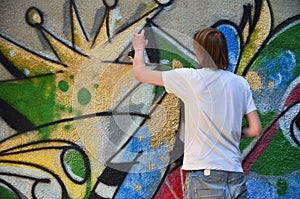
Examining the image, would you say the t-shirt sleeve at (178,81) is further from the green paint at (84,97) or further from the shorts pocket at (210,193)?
the green paint at (84,97)

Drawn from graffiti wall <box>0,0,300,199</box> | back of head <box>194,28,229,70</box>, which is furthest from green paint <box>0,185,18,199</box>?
back of head <box>194,28,229,70</box>

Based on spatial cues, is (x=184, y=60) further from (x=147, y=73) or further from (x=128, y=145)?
(x=147, y=73)

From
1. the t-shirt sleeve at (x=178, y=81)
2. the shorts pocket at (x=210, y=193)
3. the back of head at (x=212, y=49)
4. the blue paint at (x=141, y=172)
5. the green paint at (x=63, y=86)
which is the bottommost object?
the blue paint at (x=141, y=172)

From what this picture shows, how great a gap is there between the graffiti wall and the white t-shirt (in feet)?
3.51

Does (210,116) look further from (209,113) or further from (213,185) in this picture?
(213,185)

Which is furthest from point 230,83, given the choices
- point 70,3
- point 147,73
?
point 70,3

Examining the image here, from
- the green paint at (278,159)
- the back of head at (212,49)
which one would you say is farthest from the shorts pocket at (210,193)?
the green paint at (278,159)

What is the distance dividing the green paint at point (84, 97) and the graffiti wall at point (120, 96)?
0.03 meters

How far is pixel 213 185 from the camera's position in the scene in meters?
2.57

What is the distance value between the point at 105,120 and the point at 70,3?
0.93m

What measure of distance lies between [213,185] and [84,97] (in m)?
1.42

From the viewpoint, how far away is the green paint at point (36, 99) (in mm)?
3824

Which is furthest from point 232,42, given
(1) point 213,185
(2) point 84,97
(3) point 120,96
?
(1) point 213,185

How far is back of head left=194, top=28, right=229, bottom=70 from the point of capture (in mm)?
2607
